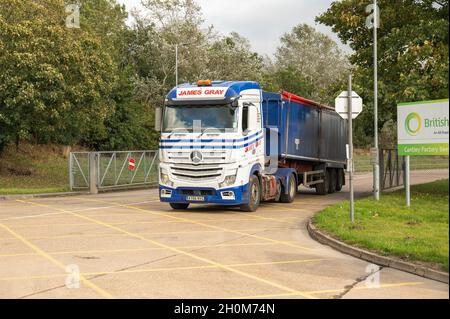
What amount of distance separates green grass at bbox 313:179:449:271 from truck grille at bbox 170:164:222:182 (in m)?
2.94

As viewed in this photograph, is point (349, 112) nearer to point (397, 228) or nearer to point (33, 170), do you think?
point (397, 228)

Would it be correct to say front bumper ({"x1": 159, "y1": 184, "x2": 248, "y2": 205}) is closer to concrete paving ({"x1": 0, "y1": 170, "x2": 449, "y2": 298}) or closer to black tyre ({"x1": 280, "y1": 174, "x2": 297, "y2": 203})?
concrete paving ({"x1": 0, "y1": 170, "x2": 449, "y2": 298})

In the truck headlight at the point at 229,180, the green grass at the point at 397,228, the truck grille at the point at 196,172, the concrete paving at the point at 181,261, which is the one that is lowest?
the concrete paving at the point at 181,261

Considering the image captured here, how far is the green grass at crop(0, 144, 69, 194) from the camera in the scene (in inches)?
1089

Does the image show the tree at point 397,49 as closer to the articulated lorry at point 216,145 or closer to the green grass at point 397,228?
the green grass at point 397,228

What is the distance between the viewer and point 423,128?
15.7 m

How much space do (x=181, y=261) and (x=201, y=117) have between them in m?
7.16

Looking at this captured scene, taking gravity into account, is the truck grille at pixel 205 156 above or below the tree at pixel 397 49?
below

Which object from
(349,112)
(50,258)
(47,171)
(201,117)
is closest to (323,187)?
(201,117)

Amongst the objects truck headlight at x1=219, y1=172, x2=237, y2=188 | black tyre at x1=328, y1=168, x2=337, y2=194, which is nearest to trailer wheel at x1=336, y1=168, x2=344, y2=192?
black tyre at x1=328, y1=168, x2=337, y2=194

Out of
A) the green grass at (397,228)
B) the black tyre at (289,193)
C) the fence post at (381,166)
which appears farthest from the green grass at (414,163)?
the green grass at (397,228)

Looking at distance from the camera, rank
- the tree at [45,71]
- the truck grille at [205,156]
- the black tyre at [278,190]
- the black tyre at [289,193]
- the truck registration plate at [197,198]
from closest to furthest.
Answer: the truck grille at [205,156] → the truck registration plate at [197,198] → the black tyre at [278,190] → the black tyre at [289,193] → the tree at [45,71]

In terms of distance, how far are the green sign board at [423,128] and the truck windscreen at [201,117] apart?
15.0ft

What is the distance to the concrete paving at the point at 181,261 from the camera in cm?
730
